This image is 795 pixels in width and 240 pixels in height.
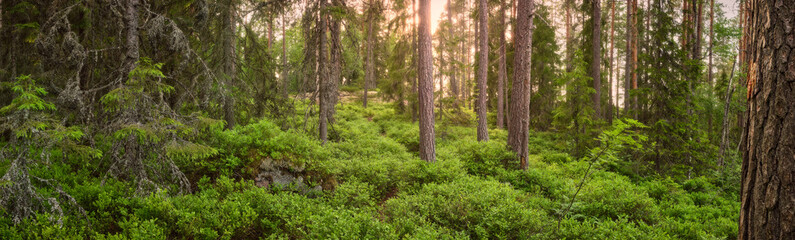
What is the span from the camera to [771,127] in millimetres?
2352

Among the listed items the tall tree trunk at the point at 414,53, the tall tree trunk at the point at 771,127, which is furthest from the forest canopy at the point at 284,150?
the tall tree trunk at the point at 414,53

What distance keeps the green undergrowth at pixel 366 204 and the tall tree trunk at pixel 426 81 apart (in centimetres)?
55

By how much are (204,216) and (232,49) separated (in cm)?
636

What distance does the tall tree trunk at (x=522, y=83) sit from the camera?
955 centimetres

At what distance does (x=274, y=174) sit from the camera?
768 centimetres

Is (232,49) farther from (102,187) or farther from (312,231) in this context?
(312,231)

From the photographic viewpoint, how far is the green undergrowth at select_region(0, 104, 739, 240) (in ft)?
17.3

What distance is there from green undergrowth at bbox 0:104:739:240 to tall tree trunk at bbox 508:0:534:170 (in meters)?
0.55

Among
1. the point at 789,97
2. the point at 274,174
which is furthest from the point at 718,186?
the point at 274,174

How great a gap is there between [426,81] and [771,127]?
7583mm

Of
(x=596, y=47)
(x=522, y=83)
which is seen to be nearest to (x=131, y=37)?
(x=522, y=83)

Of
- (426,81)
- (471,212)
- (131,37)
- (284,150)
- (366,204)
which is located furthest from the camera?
(426,81)

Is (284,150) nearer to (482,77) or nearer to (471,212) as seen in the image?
(471,212)

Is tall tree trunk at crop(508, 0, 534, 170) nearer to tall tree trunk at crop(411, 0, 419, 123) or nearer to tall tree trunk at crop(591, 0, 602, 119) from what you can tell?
tall tree trunk at crop(411, 0, 419, 123)
